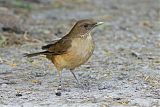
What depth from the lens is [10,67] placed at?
387 inches

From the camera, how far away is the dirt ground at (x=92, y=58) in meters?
7.66

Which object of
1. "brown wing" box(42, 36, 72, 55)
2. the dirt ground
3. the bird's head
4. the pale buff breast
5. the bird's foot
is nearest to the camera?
the dirt ground

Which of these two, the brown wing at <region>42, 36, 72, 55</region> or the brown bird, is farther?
the brown wing at <region>42, 36, 72, 55</region>

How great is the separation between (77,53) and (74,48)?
0.10m

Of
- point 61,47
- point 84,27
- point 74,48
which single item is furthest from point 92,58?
point 74,48

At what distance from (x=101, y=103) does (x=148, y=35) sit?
5.55 m

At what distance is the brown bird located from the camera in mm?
8046

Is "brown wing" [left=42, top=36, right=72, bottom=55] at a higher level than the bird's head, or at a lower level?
lower

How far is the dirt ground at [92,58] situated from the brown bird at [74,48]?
13.8 inches

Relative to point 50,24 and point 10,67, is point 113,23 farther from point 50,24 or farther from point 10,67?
point 10,67

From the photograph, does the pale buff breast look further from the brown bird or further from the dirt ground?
the dirt ground

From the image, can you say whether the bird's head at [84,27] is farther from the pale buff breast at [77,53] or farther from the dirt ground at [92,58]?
the dirt ground at [92,58]

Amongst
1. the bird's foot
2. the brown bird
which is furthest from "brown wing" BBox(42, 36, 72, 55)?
the bird's foot

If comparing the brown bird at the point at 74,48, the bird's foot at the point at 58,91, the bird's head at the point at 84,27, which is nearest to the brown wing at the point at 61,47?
the brown bird at the point at 74,48
